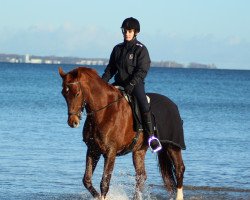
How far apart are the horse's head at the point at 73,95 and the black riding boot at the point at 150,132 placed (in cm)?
147

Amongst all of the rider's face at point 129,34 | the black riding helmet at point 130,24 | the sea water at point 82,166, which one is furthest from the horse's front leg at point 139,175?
the black riding helmet at point 130,24

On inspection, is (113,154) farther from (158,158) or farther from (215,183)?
(215,183)

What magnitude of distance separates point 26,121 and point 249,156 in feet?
41.2

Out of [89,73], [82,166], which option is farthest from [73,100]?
[82,166]

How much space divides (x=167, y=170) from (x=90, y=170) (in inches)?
85.0

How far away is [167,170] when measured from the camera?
1354cm

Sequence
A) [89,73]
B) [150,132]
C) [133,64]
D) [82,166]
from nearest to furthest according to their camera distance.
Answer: [89,73] → [133,64] → [150,132] → [82,166]

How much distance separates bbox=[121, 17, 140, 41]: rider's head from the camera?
1222 centimetres

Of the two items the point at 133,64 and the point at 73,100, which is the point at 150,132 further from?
the point at 73,100

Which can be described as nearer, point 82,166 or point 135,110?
point 135,110

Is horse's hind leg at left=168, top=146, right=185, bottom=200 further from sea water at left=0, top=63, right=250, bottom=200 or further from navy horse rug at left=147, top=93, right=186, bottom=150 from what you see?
sea water at left=0, top=63, right=250, bottom=200

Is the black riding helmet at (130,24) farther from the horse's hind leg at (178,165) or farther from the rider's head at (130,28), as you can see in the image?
the horse's hind leg at (178,165)

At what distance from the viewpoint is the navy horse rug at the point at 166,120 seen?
12.9 m

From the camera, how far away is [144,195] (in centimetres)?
1393
